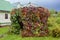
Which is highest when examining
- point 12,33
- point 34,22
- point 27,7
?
point 27,7

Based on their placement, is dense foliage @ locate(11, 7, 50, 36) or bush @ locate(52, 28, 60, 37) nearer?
bush @ locate(52, 28, 60, 37)

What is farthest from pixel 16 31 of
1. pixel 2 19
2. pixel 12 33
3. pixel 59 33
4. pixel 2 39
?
pixel 2 19

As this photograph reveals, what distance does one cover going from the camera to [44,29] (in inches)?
704

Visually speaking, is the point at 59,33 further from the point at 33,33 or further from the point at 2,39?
the point at 2,39

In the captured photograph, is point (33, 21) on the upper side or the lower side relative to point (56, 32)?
upper

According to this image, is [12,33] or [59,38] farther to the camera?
[12,33]

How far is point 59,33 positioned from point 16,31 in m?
5.04

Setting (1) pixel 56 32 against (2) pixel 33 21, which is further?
(2) pixel 33 21

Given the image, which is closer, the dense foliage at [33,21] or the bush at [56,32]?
the bush at [56,32]

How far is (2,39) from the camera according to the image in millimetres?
15797

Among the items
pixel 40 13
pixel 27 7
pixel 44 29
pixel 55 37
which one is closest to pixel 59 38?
pixel 55 37

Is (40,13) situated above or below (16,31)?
above

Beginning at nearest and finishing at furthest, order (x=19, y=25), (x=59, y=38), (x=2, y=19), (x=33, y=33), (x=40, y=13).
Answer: (x=59, y=38) → (x=33, y=33) → (x=40, y=13) → (x=19, y=25) → (x=2, y=19)

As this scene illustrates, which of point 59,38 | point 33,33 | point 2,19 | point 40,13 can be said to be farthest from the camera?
point 2,19
